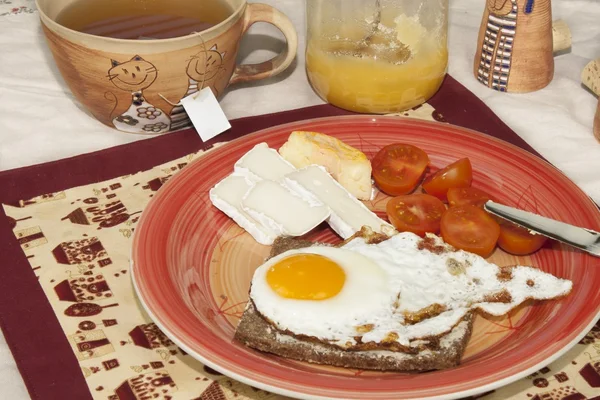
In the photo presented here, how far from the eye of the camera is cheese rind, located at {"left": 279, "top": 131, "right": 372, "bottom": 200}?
174 cm

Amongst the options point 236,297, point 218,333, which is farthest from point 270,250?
point 218,333

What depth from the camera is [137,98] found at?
6.36 ft

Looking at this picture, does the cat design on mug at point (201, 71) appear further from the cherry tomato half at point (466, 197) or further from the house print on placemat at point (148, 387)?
the house print on placemat at point (148, 387)

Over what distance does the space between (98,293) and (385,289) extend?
0.61m

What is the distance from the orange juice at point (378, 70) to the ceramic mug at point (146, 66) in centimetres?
15

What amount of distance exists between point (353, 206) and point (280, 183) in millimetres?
176

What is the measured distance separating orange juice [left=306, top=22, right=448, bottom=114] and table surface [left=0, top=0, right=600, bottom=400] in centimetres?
19

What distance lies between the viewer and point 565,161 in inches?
80.3

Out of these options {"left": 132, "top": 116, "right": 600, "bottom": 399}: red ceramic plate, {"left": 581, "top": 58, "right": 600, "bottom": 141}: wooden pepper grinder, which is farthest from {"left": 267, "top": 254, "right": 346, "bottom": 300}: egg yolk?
{"left": 581, "top": 58, "right": 600, "bottom": 141}: wooden pepper grinder

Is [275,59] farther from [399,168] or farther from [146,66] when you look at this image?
[399,168]

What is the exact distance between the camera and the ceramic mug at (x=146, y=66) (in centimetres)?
183

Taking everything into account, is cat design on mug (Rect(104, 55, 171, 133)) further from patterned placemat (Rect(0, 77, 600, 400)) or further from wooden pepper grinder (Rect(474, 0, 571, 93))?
wooden pepper grinder (Rect(474, 0, 571, 93))

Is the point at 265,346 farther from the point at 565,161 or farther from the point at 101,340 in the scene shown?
the point at 565,161

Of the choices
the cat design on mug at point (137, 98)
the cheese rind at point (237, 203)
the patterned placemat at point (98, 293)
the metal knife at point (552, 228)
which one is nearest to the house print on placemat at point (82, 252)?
the patterned placemat at point (98, 293)
